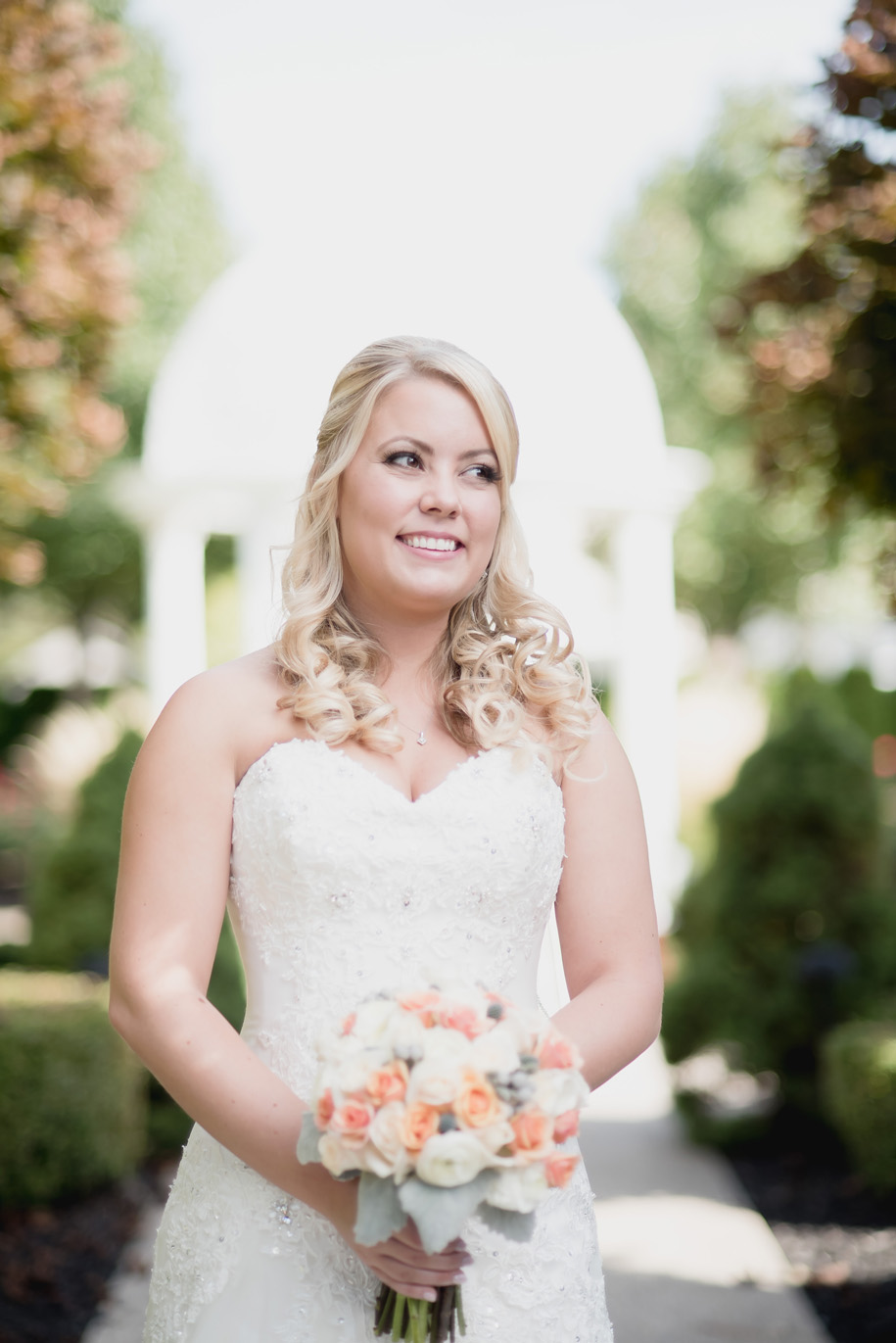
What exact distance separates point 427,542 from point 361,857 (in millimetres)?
585

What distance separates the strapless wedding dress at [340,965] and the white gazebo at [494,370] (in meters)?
8.21

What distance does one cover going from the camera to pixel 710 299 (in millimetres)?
27750

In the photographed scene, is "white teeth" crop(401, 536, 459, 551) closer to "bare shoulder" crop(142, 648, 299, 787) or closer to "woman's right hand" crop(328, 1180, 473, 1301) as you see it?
"bare shoulder" crop(142, 648, 299, 787)

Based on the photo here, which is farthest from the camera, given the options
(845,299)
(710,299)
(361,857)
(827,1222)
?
(710,299)

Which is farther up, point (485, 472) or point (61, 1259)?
point (485, 472)

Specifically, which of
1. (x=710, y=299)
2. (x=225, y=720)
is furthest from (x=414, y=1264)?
(x=710, y=299)

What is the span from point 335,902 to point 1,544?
5.68 meters

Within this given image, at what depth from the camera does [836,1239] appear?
5770mm

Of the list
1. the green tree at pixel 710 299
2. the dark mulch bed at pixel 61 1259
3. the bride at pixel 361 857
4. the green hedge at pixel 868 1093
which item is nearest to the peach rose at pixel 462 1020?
the bride at pixel 361 857

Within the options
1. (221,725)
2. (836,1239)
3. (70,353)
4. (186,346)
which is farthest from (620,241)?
(221,725)

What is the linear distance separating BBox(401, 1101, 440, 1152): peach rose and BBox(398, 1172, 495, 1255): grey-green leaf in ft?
0.19

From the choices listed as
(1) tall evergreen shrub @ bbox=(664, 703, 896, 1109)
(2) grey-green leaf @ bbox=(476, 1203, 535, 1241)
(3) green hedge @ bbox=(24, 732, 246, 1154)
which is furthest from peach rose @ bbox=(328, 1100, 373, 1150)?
(3) green hedge @ bbox=(24, 732, 246, 1154)

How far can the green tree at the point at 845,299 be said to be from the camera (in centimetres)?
476

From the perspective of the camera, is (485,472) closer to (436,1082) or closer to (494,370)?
(436,1082)
